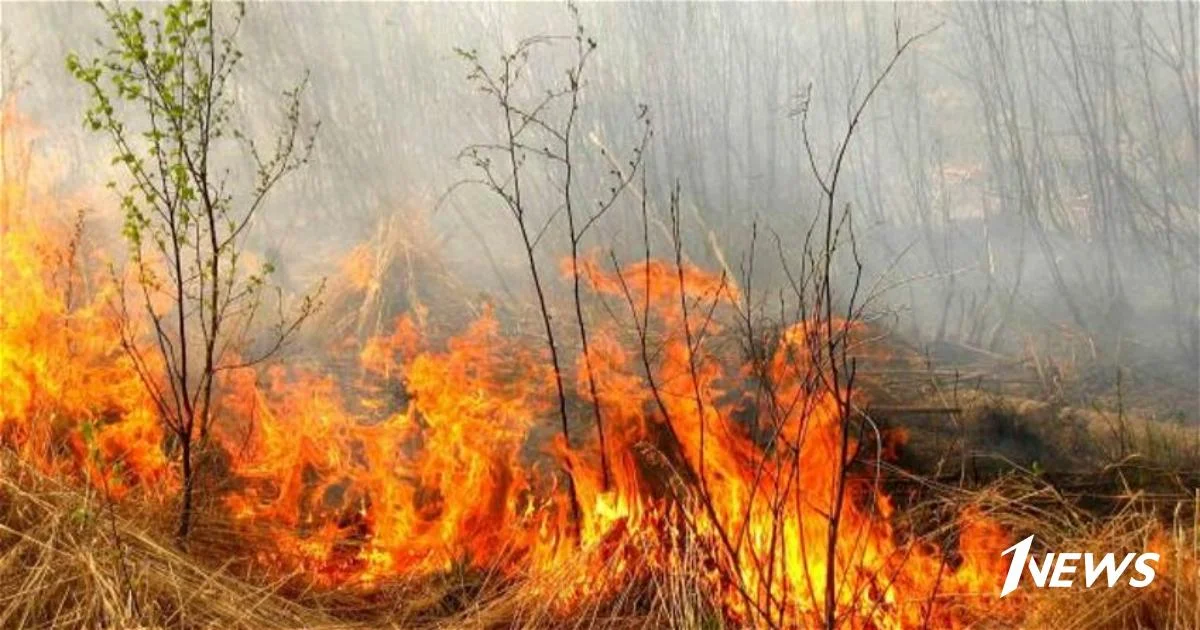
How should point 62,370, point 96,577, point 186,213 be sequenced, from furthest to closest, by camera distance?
point 62,370 < point 186,213 < point 96,577

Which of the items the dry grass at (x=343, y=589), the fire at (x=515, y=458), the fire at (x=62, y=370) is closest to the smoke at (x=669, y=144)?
the fire at (x=62, y=370)

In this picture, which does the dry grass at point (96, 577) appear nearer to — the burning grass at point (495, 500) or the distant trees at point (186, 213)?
the burning grass at point (495, 500)

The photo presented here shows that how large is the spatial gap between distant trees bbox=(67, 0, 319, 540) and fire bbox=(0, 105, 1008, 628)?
1.08ft

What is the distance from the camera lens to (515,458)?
4.59m

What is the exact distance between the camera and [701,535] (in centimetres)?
340

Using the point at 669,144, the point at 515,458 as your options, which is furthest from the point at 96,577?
the point at 669,144

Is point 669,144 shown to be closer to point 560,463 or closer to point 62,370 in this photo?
point 560,463

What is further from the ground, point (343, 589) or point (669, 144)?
point (669, 144)

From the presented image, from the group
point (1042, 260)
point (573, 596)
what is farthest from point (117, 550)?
point (1042, 260)

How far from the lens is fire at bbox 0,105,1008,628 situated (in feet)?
11.9

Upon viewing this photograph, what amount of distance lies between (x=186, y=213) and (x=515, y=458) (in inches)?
73.2

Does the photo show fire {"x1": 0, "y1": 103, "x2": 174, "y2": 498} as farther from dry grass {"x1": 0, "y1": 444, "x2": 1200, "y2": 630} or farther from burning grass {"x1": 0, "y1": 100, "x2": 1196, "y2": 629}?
dry grass {"x1": 0, "y1": 444, "x2": 1200, "y2": 630}

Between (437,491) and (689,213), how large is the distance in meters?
4.26

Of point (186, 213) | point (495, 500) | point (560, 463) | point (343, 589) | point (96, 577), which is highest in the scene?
point (186, 213)
